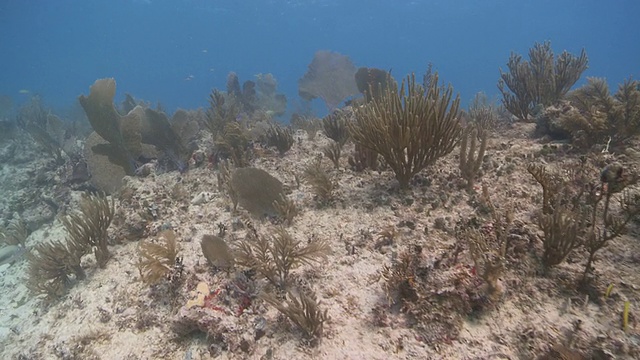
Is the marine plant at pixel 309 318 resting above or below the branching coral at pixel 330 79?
below

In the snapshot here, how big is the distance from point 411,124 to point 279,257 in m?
2.29

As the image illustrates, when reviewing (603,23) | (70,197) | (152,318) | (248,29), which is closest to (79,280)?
(152,318)

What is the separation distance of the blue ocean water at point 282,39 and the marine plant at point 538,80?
7204 centimetres

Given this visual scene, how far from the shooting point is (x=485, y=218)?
346cm

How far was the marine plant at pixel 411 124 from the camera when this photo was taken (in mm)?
3775

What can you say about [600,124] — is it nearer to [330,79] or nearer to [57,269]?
[57,269]

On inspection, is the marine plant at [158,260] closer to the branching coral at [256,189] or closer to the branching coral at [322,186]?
the branching coral at [256,189]

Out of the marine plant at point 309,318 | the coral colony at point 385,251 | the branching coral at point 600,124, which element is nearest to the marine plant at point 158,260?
the coral colony at point 385,251

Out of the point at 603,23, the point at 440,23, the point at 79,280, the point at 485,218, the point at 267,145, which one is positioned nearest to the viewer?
the point at 485,218

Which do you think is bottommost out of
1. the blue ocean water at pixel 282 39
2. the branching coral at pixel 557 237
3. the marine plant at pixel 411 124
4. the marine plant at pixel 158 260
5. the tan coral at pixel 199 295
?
the tan coral at pixel 199 295

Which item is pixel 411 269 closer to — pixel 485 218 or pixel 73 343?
pixel 485 218

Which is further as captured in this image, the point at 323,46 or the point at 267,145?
the point at 323,46

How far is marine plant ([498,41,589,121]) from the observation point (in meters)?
7.33

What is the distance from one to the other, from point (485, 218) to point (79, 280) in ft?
19.0
